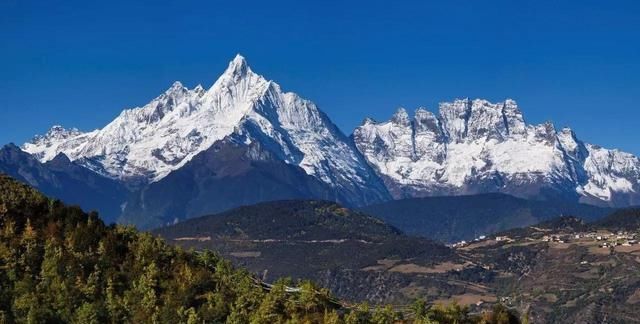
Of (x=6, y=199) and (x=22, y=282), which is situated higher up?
(x=6, y=199)

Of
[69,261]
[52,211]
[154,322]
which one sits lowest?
[154,322]

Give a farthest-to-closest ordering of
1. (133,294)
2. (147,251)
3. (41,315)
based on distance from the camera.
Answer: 1. (147,251)
2. (133,294)
3. (41,315)

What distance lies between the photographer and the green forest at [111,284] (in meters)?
157

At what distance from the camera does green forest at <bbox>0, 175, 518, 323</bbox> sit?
15675 cm

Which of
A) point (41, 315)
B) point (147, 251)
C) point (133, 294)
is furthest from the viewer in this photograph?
point (147, 251)

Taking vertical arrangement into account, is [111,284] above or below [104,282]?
below

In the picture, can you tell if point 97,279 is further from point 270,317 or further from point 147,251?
point 270,317

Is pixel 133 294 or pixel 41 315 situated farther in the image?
pixel 133 294

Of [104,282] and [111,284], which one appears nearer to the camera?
[111,284]

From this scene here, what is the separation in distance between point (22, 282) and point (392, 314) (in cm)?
6536

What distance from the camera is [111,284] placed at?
165 m

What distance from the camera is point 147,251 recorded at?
591 feet

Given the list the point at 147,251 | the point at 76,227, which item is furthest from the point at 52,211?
the point at 147,251

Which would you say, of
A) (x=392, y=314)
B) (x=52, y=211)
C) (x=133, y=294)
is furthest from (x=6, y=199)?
(x=392, y=314)
